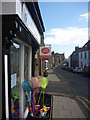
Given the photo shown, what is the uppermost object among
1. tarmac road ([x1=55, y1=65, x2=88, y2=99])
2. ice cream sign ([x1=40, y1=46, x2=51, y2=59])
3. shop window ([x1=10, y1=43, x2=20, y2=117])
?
ice cream sign ([x1=40, y1=46, x2=51, y2=59])

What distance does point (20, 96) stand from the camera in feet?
12.8

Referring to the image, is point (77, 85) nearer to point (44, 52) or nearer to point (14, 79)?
point (44, 52)

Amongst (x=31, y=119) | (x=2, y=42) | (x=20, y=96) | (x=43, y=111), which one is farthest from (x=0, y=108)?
(x=43, y=111)

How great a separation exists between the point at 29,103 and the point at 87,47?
124ft

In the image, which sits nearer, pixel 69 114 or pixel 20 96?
pixel 20 96

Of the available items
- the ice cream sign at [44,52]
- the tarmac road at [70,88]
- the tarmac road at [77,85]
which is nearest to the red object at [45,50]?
the ice cream sign at [44,52]

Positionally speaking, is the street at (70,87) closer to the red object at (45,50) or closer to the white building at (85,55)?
the red object at (45,50)

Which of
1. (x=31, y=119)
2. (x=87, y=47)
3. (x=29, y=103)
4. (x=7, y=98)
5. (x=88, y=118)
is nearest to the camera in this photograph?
(x=7, y=98)

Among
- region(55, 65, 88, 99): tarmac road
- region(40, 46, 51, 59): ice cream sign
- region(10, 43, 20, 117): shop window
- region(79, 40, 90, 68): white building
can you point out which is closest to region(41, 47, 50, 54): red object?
region(40, 46, 51, 59): ice cream sign

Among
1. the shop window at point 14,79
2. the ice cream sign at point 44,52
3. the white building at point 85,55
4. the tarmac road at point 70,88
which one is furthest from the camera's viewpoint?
the white building at point 85,55

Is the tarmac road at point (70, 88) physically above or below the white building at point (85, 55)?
below

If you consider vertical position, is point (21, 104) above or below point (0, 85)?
below

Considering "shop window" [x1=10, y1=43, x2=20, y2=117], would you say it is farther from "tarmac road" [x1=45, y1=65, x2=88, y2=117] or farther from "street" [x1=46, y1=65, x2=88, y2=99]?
"street" [x1=46, y1=65, x2=88, y2=99]

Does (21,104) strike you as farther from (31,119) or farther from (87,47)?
(87,47)
